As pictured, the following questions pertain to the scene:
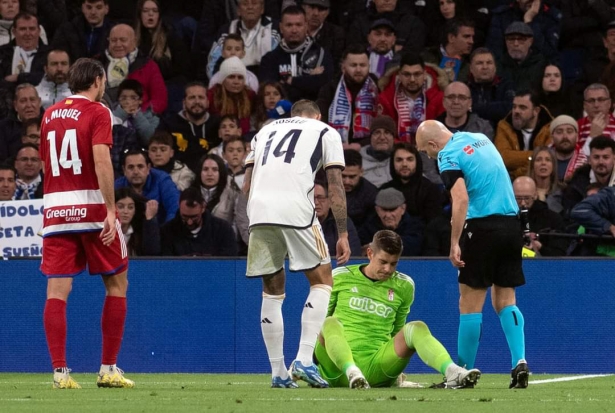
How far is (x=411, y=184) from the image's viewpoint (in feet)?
47.3

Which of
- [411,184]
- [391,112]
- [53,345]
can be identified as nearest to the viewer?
[53,345]

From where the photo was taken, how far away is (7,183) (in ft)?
47.4

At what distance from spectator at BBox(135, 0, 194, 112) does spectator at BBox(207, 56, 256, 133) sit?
108cm

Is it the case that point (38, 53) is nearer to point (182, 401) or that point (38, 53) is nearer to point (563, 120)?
point (563, 120)

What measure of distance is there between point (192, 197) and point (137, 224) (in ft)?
2.12

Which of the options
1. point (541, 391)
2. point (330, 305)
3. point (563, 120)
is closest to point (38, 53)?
point (563, 120)

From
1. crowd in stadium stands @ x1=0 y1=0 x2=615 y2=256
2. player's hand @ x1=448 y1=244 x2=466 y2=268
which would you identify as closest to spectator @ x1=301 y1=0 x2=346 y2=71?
crowd in stadium stands @ x1=0 y1=0 x2=615 y2=256

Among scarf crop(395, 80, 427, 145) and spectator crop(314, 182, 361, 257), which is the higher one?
scarf crop(395, 80, 427, 145)

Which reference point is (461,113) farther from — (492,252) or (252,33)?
(492,252)

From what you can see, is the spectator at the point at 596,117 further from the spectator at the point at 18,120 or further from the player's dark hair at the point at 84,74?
the player's dark hair at the point at 84,74

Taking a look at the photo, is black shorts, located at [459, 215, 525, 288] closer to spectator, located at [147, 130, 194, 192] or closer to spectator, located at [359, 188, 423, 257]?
spectator, located at [359, 188, 423, 257]

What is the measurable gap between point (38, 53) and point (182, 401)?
10343mm

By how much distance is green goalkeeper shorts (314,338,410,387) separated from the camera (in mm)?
9359

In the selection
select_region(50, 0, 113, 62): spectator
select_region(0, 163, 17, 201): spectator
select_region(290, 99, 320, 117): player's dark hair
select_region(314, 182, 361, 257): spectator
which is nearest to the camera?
select_region(290, 99, 320, 117): player's dark hair
